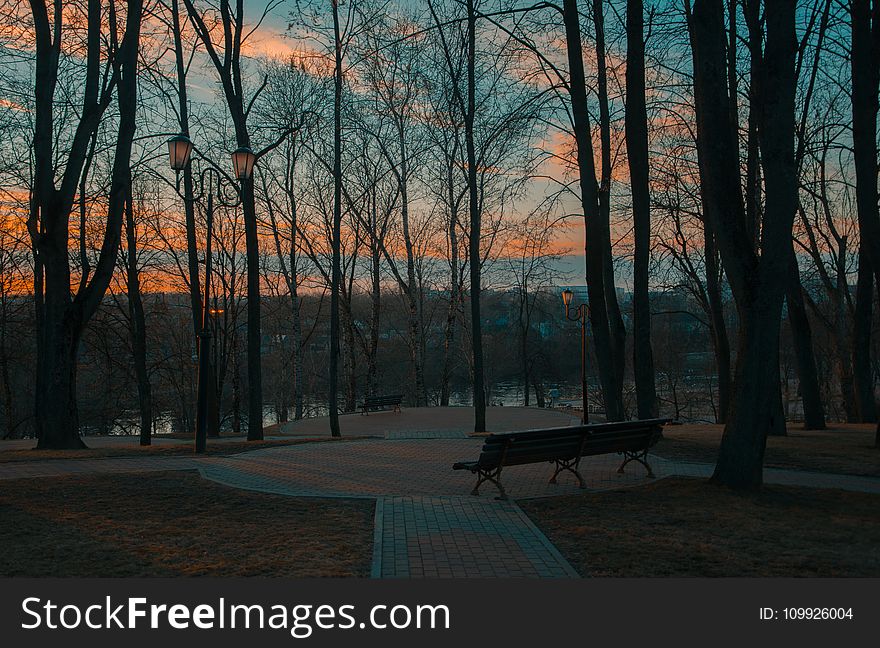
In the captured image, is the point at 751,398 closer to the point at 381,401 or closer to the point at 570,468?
the point at 570,468

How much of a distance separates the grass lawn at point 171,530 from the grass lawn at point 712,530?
2.05 meters

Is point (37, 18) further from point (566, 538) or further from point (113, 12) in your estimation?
point (566, 538)

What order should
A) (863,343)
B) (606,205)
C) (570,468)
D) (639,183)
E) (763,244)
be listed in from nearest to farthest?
(763,244), (570,468), (639,183), (606,205), (863,343)

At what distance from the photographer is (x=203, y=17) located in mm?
18688

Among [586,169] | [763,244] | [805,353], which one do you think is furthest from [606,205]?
[763,244]

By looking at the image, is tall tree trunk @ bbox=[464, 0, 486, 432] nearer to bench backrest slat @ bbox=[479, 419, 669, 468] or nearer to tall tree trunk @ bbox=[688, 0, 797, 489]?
bench backrest slat @ bbox=[479, 419, 669, 468]

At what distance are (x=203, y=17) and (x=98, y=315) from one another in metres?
17.1

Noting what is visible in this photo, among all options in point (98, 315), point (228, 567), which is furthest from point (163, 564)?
point (98, 315)

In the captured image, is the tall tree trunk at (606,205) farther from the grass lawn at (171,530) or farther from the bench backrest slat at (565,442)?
the grass lawn at (171,530)

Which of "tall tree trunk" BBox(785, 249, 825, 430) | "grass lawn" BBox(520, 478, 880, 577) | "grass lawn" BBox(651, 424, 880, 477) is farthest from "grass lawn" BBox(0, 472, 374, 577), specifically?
"tall tree trunk" BBox(785, 249, 825, 430)

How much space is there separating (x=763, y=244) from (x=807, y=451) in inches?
239

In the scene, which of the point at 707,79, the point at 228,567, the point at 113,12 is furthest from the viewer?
the point at 113,12

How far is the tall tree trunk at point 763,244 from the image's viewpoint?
8.49 meters

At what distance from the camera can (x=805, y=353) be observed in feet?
62.1
